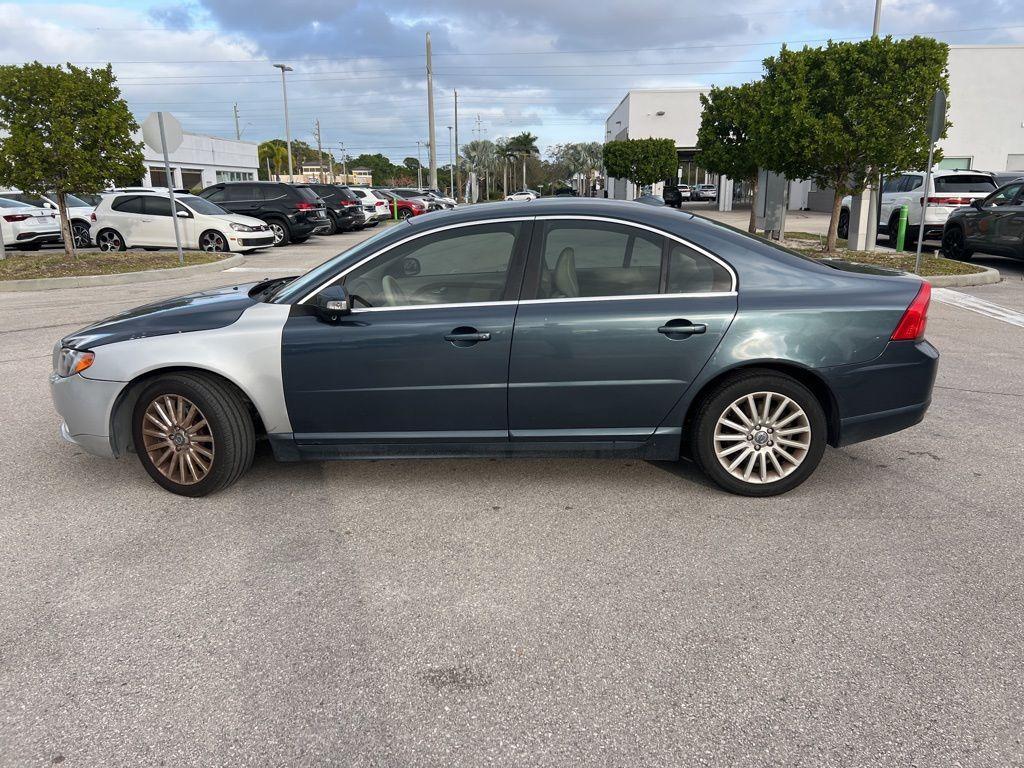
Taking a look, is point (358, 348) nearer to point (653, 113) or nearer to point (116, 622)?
point (116, 622)

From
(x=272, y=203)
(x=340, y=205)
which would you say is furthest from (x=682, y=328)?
(x=340, y=205)

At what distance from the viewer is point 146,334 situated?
4.18 metres

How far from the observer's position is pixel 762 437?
13.5 feet

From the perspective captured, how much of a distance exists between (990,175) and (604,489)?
17219mm

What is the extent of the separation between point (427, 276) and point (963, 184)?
54.1 feet

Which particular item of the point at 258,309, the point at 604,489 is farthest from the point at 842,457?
the point at 258,309

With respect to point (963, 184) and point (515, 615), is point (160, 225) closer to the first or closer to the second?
point (515, 615)

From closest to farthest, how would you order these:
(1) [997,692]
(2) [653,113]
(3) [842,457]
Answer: (1) [997,692] < (3) [842,457] < (2) [653,113]

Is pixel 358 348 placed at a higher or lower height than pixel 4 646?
higher

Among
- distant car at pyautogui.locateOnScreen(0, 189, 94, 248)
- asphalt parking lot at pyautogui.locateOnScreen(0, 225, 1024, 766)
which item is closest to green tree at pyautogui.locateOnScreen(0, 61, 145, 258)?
distant car at pyautogui.locateOnScreen(0, 189, 94, 248)

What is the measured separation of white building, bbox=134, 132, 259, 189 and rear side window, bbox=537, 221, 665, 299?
5005 cm

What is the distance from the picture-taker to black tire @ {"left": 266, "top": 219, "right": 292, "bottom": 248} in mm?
21438

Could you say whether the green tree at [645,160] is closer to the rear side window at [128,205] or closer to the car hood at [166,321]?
the rear side window at [128,205]

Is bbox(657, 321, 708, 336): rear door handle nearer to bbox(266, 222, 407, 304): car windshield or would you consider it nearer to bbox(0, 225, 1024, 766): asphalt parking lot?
bbox(0, 225, 1024, 766): asphalt parking lot
